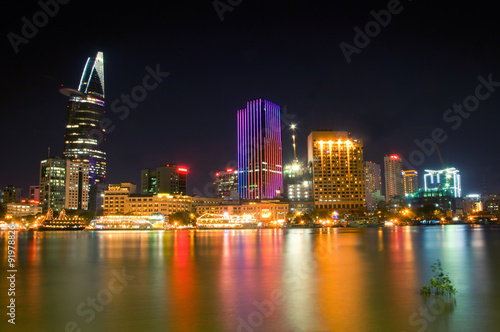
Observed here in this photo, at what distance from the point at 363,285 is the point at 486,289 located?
653cm

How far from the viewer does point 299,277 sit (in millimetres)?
27594

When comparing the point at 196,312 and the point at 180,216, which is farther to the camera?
the point at 180,216

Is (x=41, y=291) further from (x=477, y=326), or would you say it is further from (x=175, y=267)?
(x=477, y=326)

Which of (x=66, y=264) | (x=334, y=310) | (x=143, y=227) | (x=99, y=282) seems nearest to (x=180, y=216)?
(x=143, y=227)

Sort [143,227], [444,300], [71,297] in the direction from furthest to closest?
1. [143,227]
2. [71,297]
3. [444,300]

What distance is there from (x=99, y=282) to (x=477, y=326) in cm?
2106

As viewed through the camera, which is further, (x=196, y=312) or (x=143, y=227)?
(x=143, y=227)

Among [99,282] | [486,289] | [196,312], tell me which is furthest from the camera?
[99,282]

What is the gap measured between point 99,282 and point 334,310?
1575 centimetres

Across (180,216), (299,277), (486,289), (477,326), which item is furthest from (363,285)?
(180,216)

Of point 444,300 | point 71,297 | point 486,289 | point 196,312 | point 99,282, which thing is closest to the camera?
point 196,312

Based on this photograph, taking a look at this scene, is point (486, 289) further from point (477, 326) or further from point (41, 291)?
point (41, 291)

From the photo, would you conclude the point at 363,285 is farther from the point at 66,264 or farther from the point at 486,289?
the point at 66,264

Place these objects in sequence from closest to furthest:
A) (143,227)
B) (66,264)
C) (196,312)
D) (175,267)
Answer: (196,312), (175,267), (66,264), (143,227)
